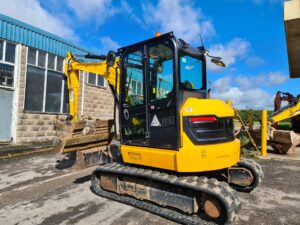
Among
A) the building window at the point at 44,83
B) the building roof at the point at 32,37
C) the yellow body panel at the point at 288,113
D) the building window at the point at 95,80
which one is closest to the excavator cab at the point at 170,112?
the yellow body panel at the point at 288,113

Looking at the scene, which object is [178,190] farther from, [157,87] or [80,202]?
[80,202]

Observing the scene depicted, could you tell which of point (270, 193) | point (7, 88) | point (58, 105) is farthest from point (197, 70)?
point (58, 105)

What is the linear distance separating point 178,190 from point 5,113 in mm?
10098

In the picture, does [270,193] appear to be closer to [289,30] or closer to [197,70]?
[197,70]

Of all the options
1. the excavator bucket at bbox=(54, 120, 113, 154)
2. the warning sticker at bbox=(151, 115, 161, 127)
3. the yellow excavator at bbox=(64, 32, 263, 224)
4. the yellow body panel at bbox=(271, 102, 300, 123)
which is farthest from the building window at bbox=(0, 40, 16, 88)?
the yellow body panel at bbox=(271, 102, 300, 123)

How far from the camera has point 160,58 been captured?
501 centimetres

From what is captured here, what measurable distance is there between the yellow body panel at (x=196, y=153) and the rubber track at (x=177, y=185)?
0.18 m

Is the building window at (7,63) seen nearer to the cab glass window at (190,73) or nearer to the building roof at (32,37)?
the building roof at (32,37)

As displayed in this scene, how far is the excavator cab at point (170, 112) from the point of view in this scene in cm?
459

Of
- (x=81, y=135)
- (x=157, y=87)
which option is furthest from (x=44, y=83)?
(x=157, y=87)

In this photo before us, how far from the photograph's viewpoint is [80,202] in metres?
5.33

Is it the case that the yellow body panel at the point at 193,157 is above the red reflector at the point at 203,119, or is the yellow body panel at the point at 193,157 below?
below

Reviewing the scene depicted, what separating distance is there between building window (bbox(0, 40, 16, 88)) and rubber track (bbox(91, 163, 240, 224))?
8.40m

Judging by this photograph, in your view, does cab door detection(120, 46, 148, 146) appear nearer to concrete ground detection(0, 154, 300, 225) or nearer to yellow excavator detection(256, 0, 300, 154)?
concrete ground detection(0, 154, 300, 225)
